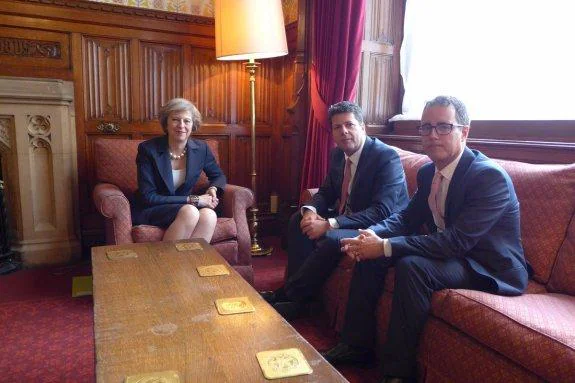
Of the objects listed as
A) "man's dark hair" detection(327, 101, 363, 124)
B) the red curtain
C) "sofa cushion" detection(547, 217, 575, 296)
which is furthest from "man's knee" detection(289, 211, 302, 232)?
"sofa cushion" detection(547, 217, 575, 296)

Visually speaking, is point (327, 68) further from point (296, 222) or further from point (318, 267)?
point (318, 267)

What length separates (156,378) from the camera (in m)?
0.93

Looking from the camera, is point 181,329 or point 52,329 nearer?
point 181,329

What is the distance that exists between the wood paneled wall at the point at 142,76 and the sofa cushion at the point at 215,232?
3.59 ft

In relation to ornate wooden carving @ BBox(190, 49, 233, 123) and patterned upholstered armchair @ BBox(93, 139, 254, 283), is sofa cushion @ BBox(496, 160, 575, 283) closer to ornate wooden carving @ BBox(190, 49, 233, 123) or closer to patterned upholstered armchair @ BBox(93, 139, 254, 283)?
patterned upholstered armchair @ BBox(93, 139, 254, 283)

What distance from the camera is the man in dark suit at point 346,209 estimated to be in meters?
2.13

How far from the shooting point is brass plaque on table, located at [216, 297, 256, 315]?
1278 mm

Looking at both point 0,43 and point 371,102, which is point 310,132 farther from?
point 0,43

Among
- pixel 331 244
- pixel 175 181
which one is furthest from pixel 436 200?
pixel 175 181

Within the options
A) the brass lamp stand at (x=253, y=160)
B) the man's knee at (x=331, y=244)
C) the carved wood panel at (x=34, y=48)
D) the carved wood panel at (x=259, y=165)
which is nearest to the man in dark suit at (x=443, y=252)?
the man's knee at (x=331, y=244)

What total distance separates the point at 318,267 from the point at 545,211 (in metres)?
0.99

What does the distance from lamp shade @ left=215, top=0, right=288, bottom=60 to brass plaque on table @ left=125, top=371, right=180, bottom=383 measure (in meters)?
2.43

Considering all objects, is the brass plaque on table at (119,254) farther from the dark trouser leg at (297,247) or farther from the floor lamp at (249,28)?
the floor lamp at (249,28)

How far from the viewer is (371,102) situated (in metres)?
3.21
